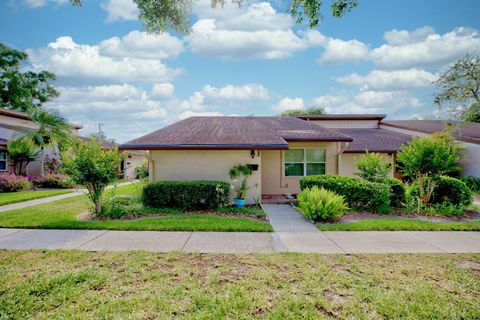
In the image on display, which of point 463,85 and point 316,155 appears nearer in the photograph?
point 316,155

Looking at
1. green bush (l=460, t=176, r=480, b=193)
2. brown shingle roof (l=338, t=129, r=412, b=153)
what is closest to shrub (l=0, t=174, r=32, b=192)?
brown shingle roof (l=338, t=129, r=412, b=153)

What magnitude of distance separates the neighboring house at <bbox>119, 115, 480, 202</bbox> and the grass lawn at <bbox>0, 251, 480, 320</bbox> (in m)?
5.31

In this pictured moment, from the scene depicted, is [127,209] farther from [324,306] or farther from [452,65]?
[452,65]

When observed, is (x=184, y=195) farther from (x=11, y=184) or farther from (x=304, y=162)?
(x=11, y=184)

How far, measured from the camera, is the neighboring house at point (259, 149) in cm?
1007

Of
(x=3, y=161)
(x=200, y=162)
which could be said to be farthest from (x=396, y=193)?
(x=3, y=161)

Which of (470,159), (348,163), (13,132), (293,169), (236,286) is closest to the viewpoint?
(236,286)

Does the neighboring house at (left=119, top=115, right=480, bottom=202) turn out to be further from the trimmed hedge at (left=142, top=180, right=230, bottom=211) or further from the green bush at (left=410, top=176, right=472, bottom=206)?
the green bush at (left=410, top=176, right=472, bottom=206)

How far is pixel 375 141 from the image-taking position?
50.7 feet

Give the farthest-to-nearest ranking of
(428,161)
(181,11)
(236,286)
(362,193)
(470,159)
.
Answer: (470,159), (428,161), (362,193), (181,11), (236,286)

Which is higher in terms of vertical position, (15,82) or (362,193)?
(15,82)

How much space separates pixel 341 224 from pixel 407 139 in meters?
12.0

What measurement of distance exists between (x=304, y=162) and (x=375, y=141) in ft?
18.7

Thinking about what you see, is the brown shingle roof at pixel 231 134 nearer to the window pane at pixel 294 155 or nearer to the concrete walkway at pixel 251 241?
the window pane at pixel 294 155
